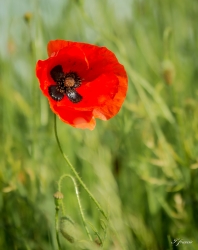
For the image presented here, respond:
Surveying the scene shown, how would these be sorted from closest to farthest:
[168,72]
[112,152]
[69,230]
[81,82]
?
[69,230] < [81,82] < [168,72] < [112,152]

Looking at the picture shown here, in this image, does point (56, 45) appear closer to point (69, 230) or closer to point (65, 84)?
point (65, 84)

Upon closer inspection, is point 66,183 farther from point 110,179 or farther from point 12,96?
point 12,96

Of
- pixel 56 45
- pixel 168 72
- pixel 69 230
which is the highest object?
pixel 168 72

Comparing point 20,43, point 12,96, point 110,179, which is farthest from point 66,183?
point 20,43

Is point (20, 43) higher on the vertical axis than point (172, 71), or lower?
higher

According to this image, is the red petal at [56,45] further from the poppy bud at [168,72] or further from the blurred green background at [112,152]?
the poppy bud at [168,72]

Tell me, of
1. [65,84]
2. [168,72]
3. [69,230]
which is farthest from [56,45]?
[168,72]

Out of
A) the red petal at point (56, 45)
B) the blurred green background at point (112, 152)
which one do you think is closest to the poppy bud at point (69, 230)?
the blurred green background at point (112, 152)
